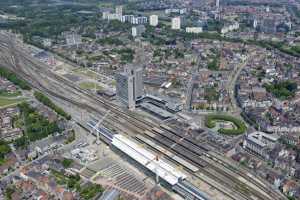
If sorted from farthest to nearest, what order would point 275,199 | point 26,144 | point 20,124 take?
point 20,124 < point 26,144 < point 275,199

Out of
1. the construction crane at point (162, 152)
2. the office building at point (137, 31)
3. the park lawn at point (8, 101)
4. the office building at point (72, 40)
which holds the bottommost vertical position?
the construction crane at point (162, 152)

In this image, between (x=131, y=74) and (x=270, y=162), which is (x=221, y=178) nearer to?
(x=270, y=162)

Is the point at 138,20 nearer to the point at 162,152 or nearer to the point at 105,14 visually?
the point at 105,14

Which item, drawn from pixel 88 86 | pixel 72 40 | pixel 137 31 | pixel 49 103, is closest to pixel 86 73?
pixel 88 86

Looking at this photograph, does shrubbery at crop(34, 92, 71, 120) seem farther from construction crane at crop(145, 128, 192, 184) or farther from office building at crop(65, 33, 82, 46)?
office building at crop(65, 33, 82, 46)

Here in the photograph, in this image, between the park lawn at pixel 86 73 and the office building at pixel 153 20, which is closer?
the park lawn at pixel 86 73

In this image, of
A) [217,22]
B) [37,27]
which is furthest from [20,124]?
[217,22]

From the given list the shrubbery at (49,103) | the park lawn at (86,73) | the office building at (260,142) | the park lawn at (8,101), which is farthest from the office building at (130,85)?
the office building at (260,142)

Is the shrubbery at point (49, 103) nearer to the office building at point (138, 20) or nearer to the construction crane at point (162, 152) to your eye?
the construction crane at point (162, 152)
